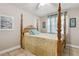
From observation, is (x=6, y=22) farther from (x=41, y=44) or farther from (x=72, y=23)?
(x=72, y=23)

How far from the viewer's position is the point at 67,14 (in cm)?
176

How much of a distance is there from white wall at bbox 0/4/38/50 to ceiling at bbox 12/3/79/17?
86 millimetres

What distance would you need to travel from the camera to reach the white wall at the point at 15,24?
1727mm

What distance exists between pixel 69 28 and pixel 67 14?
0.28 metres

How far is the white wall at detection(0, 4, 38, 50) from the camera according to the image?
1727 millimetres

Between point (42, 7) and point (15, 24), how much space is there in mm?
631

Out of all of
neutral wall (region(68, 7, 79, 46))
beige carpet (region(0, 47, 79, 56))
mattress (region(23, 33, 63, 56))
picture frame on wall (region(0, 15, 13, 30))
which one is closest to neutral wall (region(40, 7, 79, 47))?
neutral wall (region(68, 7, 79, 46))

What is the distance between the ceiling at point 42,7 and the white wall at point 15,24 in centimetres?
9

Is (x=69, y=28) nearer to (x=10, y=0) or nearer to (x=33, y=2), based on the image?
(x=33, y=2)

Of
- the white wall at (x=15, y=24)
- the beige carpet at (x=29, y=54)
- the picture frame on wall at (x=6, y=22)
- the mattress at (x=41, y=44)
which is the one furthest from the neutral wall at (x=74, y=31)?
the picture frame on wall at (x=6, y=22)

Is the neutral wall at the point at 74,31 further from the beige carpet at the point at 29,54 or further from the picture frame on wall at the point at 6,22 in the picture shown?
the picture frame on wall at the point at 6,22

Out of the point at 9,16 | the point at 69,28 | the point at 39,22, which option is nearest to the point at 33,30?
the point at 39,22

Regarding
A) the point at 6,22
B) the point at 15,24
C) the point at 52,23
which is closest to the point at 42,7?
the point at 52,23

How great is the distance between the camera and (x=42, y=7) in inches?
73.8
